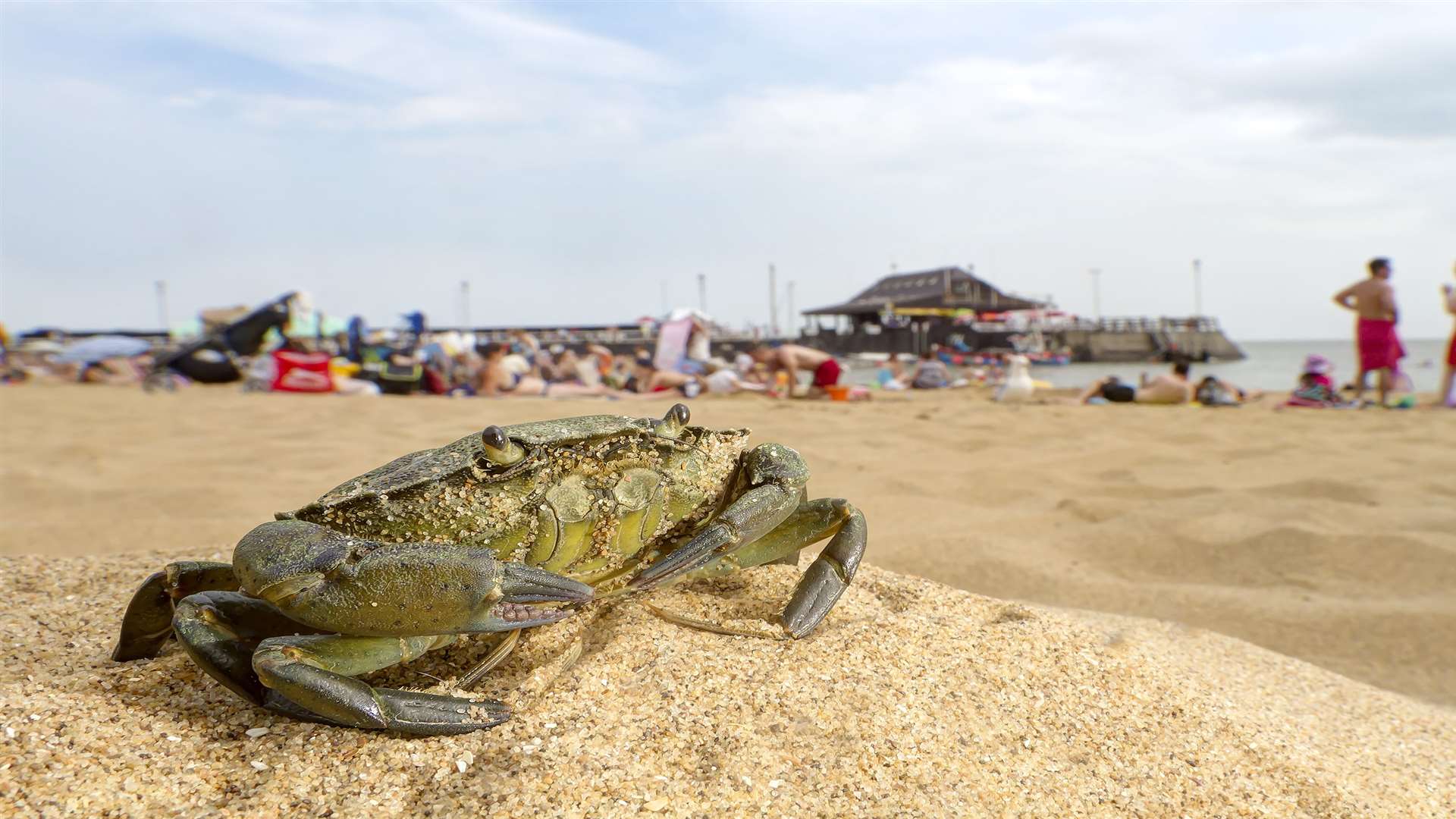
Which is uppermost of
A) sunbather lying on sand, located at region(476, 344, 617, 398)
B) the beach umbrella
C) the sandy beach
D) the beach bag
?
the beach umbrella

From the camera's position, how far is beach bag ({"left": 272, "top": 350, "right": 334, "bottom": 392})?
1234cm

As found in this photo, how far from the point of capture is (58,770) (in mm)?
1476

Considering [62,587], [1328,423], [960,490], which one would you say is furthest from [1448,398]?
[62,587]

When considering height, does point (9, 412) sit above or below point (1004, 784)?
above

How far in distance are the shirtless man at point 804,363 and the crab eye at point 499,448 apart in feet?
34.2

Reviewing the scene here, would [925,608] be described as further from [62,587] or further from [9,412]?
[9,412]

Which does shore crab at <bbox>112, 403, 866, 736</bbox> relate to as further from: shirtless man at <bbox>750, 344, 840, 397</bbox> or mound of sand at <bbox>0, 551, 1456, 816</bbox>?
shirtless man at <bbox>750, 344, 840, 397</bbox>

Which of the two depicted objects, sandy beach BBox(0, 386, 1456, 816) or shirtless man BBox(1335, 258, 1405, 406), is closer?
sandy beach BBox(0, 386, 1456, 816)

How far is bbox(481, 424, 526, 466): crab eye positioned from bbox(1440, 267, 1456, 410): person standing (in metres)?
11.6

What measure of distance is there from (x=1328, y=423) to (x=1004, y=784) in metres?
8.30

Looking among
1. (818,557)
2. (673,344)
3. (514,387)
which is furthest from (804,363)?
(818,557)

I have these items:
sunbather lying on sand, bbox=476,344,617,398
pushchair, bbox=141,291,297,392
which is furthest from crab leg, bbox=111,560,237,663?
pushchair, bbox=141,291,297,392

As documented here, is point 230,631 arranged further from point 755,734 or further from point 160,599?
point 755,734

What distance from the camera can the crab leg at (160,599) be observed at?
2010 millimetres
